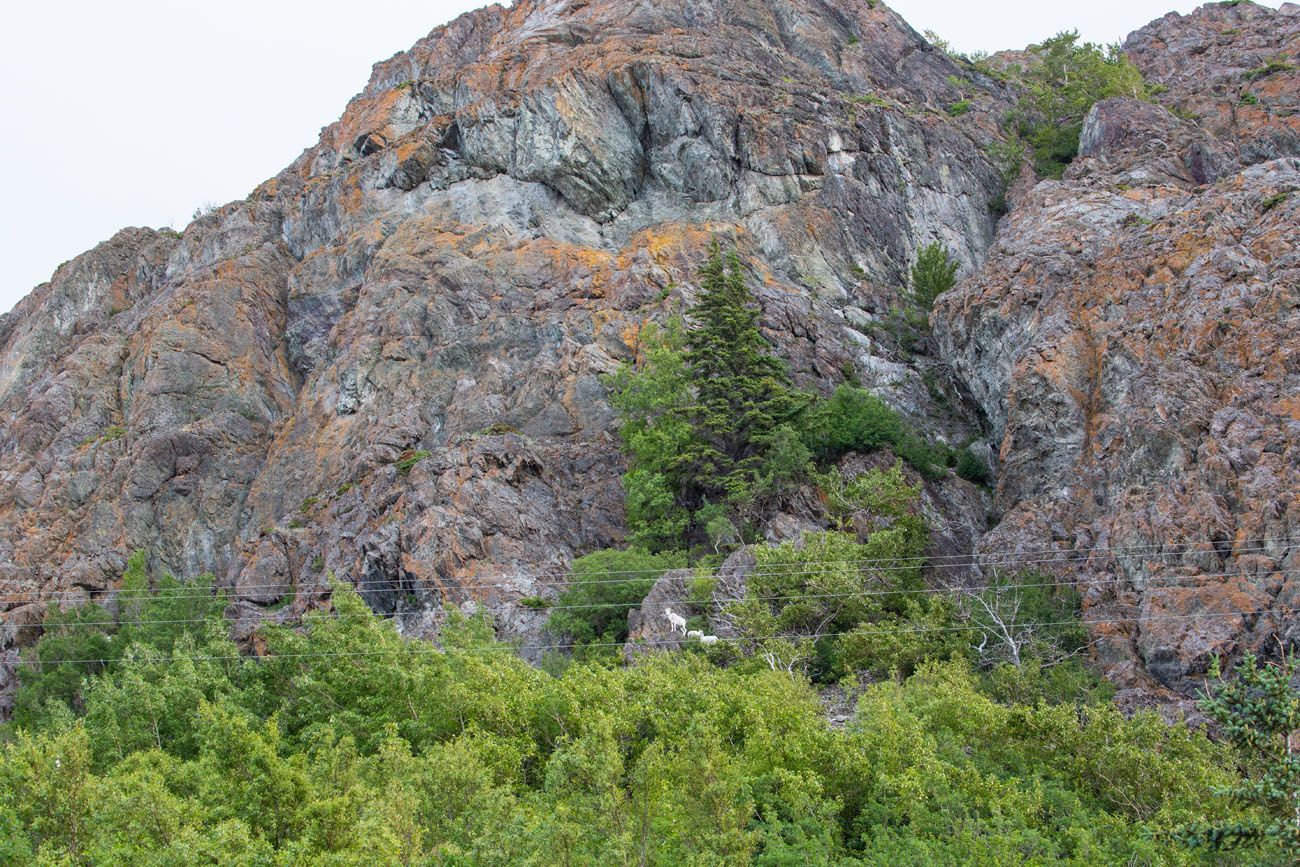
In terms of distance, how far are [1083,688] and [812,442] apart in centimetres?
2032

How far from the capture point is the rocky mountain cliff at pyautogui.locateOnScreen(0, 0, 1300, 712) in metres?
39.7

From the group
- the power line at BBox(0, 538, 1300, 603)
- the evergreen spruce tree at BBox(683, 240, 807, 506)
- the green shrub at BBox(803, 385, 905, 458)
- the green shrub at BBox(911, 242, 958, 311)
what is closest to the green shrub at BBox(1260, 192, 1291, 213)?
the green shrub at BBox(803, 385, 905, 458)

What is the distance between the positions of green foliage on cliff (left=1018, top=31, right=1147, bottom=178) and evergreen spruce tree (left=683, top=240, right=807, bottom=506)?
3113cm

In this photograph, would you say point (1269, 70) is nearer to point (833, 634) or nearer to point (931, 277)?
point (931, 277)

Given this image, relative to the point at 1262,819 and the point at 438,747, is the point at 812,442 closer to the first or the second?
the point at 438,747

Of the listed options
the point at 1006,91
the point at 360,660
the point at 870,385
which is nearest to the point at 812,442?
the point at 870,385

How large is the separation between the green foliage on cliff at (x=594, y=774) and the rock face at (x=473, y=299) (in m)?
13.8

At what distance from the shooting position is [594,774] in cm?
2164

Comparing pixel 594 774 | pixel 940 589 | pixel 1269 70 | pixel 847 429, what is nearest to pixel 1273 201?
pixel 847 429

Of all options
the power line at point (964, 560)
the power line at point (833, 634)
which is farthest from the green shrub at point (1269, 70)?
the power line at point (833, 634)

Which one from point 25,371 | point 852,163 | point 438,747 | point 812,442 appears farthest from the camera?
point 25,371

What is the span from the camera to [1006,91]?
87688 millimetres

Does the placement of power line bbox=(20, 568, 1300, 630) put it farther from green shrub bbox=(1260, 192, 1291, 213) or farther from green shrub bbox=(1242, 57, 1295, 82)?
green shrub bbox=(1242, 57, 1295, 82)

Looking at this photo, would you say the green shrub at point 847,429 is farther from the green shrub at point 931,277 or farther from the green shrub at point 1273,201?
the green shrub at point 1273,201
